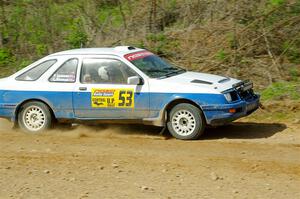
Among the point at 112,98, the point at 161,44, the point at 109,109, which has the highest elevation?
the point at 161,44

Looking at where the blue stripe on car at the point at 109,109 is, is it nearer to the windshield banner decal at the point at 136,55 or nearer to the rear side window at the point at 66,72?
the rear side window at the point at 66,72

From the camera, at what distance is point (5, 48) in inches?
705

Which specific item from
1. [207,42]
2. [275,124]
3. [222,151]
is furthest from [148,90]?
[207,42]

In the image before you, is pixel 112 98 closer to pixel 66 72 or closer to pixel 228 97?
pixel 66 72

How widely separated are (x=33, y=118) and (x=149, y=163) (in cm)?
330

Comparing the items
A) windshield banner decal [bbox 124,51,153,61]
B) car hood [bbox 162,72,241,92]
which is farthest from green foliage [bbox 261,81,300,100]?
windshield banner decal [bbox 124,51,153,61]

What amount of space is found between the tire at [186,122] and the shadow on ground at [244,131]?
1.21 feet

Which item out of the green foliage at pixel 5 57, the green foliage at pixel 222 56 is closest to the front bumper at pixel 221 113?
the green foliage at pixel 222 56

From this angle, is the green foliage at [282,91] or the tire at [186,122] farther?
the green foliage at [282,91]

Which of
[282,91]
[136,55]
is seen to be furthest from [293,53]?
[136,55]

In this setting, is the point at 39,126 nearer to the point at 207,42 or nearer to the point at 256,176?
the point at 256,176

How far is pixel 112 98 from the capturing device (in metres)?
10.6

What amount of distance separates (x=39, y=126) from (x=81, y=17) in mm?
7303

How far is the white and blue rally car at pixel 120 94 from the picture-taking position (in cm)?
1020
